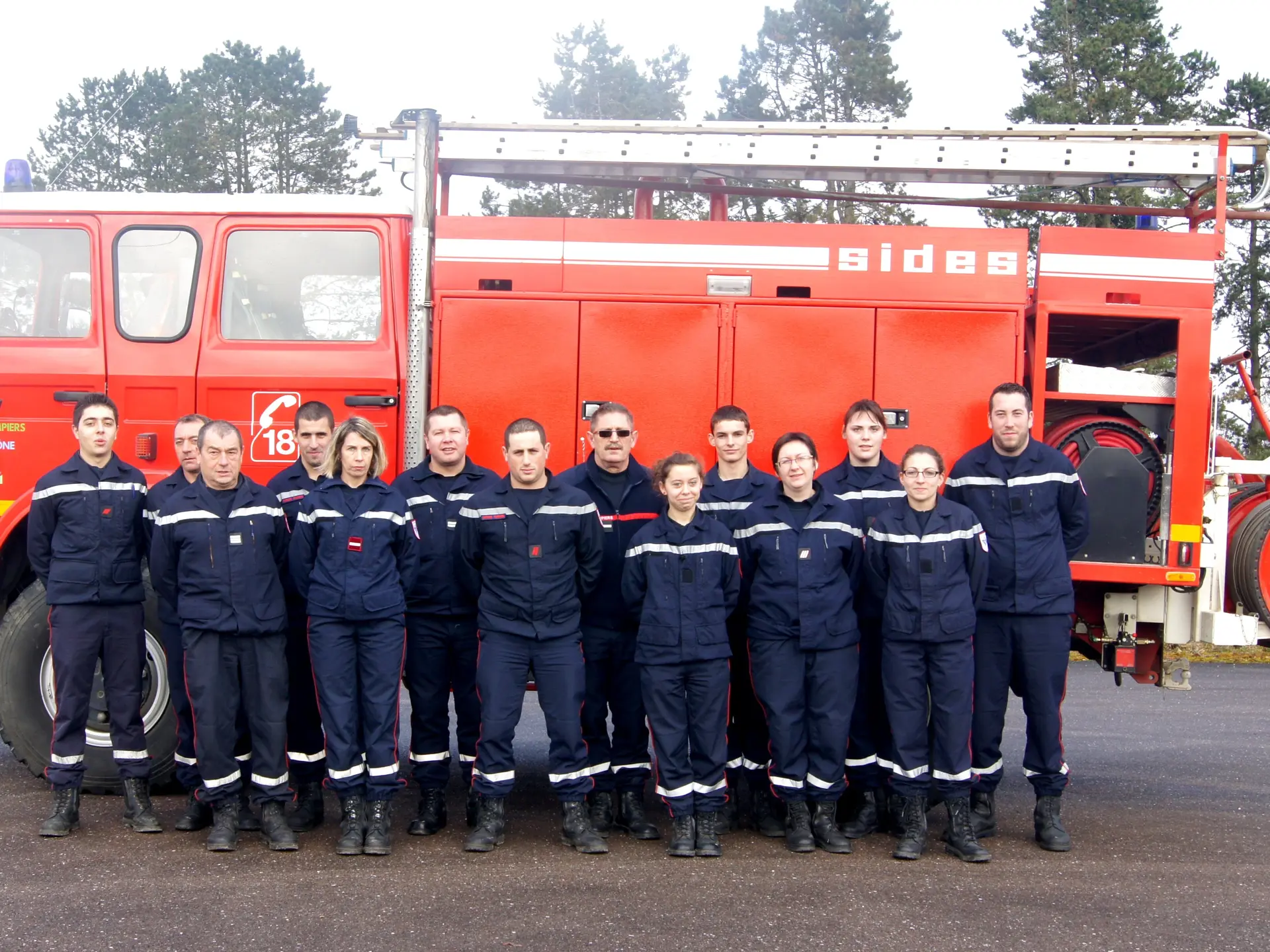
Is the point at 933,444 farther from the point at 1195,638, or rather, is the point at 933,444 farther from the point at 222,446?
the point at 222,446

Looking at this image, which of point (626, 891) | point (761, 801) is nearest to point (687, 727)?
point (761, 801)

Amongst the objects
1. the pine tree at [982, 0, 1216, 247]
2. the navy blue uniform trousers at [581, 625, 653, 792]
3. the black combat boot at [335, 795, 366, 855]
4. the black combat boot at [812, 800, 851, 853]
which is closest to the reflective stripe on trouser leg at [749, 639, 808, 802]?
the black combat boot at [812, 800, 851, 853]

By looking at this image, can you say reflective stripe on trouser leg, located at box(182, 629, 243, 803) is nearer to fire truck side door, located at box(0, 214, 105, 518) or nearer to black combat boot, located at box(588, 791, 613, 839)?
fire truck side door, located at box(0, 214, 105, 518)

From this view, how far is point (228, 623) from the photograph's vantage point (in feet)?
16.6

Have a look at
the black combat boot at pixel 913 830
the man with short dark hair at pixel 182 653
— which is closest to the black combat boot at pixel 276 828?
the man with short dark hair at pixel 182 653

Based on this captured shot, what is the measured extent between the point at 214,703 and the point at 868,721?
2.83 m

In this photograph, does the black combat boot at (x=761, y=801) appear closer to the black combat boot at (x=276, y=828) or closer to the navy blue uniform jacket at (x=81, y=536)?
the black combat boot at (x=276, y=828)

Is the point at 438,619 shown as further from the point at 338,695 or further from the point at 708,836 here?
the point at 708,836

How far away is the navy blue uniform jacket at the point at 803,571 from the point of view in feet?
17.0

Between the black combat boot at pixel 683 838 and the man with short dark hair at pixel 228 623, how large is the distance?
1.56 m

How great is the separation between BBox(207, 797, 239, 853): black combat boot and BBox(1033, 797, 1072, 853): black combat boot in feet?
11.3

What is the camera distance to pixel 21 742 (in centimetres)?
582

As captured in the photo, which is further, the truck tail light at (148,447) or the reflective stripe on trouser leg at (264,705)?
the truck tail light at (148,447)

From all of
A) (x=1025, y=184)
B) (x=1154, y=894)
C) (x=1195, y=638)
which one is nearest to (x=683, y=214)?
(x=1025, y=184)
